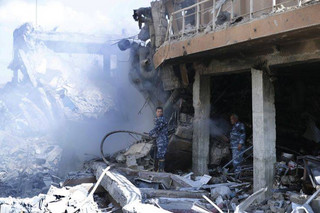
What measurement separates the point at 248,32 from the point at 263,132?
2.52 meters

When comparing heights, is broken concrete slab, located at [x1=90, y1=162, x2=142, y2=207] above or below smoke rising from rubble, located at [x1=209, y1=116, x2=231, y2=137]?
below

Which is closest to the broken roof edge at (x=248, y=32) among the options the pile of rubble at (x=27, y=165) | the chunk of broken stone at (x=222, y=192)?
the chunk of broken stone at (x=222, y=192)

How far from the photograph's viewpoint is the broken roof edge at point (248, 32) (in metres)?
6.20

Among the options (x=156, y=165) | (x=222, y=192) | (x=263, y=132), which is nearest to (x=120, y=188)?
(x=222, y=192)

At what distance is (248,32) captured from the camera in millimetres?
7246

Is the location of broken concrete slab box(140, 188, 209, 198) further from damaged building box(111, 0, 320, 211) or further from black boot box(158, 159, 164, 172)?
black boot box(158, 159, 164, 172)

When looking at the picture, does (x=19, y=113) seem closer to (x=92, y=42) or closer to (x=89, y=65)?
(x=92, y=42)

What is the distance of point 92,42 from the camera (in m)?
24.4

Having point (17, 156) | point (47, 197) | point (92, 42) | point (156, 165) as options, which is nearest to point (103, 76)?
point (92, 42)

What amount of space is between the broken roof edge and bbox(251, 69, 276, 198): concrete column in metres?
1.37

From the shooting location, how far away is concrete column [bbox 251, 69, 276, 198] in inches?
328

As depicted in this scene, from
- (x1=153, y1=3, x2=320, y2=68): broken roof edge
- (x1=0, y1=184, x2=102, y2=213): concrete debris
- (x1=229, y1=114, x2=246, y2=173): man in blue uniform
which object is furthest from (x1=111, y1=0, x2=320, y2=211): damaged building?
(x1=0, y1=184, x2=102, y2=213): concrete debris

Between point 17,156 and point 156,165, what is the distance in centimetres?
900

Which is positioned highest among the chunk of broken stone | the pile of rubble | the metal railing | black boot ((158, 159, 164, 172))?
the metal railing
